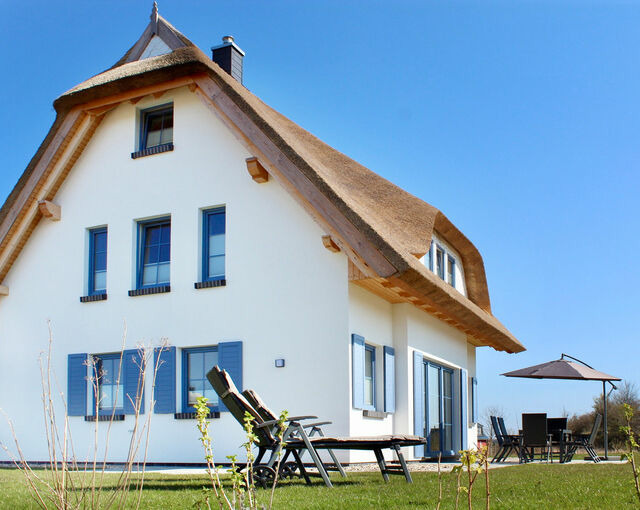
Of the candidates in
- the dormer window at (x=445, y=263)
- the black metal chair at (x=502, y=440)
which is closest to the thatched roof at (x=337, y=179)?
the dormer window at (x=445, y=263)

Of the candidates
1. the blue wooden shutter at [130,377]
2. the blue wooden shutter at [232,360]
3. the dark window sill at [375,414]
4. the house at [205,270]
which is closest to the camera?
the house at [205,270]

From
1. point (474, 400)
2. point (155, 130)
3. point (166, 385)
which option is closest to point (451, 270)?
point (474, 400)

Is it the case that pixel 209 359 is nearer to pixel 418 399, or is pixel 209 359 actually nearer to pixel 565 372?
pixel 418 399

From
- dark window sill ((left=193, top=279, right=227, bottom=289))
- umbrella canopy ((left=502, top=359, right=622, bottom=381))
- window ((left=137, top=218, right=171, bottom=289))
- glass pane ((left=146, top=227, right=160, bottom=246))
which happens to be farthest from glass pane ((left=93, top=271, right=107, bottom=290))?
umbrella canopy ((left=502, top=359, right=622, bottom=381))

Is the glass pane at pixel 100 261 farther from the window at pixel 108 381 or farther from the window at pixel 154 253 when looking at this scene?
the window at pixel 108 381

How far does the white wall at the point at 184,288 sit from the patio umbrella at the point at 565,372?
556 centimetres

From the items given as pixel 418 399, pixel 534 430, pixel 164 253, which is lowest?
pixel 534 430

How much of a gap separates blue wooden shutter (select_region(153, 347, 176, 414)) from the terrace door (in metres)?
4.18

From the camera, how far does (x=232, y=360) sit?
37.9 ft

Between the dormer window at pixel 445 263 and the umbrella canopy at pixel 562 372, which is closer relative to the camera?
the dormer window at pixel 445 263

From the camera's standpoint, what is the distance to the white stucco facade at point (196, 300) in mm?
11141

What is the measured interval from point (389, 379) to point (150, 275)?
158 inches

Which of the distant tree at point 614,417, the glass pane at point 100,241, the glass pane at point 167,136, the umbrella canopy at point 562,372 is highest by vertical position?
the glass pane at point 167,136

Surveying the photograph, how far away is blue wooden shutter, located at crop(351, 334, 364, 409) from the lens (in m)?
10.9
